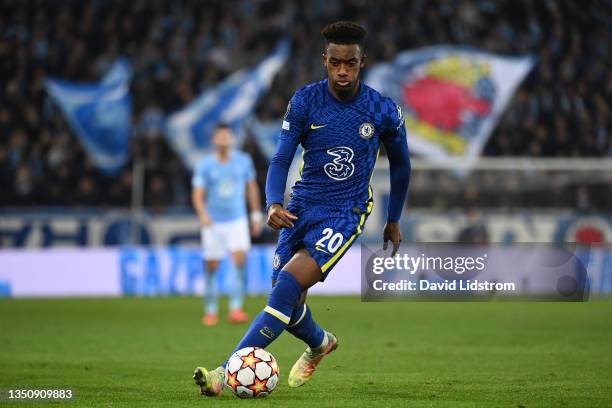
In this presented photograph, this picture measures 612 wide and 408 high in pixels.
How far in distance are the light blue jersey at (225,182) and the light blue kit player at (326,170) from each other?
6.77 m

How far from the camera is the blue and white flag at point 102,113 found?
66.8 feet

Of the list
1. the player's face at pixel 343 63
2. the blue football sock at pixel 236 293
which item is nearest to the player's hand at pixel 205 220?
the blue football sock at pixel 236 293

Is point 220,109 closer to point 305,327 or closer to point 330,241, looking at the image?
point 305,327

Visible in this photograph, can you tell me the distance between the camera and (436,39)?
2364cm

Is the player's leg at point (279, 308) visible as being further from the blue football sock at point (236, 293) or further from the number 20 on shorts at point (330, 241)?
the blue football sock at point (236, 293)

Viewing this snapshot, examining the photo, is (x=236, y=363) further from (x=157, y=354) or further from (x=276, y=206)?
(x=157, y=354)

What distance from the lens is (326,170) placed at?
6.44 meters

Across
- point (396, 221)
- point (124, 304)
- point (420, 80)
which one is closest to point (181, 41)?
point (420, 80)

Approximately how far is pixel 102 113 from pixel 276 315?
15052 millimetres

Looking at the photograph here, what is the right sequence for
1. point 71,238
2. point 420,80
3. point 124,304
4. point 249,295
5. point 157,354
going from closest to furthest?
point 157,354
point 124,304
point 71,238
point 249,295
point 420,80

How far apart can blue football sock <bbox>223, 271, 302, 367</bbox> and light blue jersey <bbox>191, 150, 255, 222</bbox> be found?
23.4ft

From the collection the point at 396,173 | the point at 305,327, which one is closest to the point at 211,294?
the point at 305,327

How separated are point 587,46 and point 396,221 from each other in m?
18.4

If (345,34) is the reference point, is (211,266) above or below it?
below
